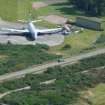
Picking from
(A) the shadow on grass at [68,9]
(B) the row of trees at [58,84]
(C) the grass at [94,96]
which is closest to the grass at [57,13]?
(A) the shadow on grass at [68,9]

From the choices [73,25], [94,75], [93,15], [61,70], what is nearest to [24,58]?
[61,70]

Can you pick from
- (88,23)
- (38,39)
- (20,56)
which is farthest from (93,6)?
(20,56)

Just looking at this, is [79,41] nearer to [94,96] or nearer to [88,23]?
[88,23]

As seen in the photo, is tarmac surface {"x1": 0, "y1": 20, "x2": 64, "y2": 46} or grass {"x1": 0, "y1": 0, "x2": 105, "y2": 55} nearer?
grass {"x1": 0, "y1": 0, "x2": 105, "y2": 55}

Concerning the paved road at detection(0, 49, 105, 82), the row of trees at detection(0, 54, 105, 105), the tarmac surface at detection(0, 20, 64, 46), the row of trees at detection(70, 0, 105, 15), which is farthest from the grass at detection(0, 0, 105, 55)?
the row of trees at detection(0, 54, 105, 105)

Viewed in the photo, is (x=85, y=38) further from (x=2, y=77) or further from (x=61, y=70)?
(x=2, y=77)

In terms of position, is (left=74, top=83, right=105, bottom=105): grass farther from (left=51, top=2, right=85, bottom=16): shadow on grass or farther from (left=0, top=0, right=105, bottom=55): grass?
(left=51, top=2, right=85, bottom=16): shadow on grass
